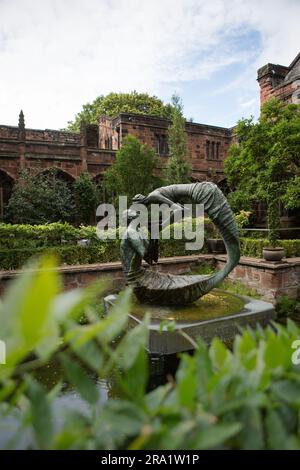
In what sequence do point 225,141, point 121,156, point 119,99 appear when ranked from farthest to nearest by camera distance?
point 119,99 → point 225,141 → point 121,156

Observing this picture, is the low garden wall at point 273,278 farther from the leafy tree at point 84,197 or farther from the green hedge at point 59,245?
the leafy tree at point 84,197

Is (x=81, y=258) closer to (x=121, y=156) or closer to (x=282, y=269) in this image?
(x=282, y=269)

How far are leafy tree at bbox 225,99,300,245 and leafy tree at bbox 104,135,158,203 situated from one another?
208 inches

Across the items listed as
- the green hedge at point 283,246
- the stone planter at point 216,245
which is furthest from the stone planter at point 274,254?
the stone planter at point 216,245

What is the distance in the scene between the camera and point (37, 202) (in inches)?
667

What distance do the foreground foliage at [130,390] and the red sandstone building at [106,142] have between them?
1861cm

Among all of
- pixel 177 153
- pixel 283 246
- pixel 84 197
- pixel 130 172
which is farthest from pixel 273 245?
pixel 177 153

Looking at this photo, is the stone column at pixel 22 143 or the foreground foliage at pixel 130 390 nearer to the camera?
the foreground foliage at pixel 130 390

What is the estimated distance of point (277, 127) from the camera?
480 inches

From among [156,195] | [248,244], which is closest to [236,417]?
[156,195]

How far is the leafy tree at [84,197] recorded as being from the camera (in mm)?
18984

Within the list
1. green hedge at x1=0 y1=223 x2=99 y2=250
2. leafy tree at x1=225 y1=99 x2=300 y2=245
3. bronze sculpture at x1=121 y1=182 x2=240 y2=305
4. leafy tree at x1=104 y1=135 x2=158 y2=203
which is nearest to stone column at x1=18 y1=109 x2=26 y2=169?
leafy tree at x1=104 y1=135 x2=158 y2=203

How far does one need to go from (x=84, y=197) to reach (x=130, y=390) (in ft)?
62.0

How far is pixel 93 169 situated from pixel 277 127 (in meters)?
12.0
